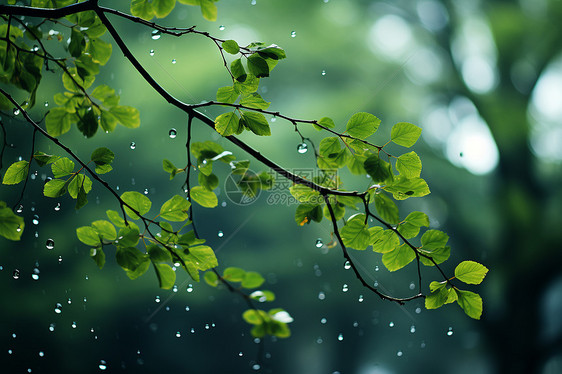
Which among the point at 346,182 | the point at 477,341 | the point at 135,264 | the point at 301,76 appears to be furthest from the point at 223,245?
the point at 477,341

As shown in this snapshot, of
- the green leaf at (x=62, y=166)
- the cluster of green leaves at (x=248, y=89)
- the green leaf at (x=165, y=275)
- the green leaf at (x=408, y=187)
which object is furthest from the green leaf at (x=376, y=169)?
the green leaf at (x=62, y=166)

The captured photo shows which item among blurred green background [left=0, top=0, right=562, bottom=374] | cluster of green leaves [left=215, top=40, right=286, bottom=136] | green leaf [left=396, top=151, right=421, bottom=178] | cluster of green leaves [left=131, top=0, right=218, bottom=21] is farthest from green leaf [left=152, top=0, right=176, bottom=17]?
blurred green background [left=0, top=0, right=562, bottom=374]

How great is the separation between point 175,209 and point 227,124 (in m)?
0.12

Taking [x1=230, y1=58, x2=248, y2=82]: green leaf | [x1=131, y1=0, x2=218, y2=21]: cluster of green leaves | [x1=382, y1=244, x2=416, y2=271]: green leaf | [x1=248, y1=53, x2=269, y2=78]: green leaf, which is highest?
[x1=131, y1=0, x2=218, y2=21]: cluster of green leaves

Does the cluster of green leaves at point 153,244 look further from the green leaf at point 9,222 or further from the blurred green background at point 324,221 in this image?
the blurred green background at point 324,221

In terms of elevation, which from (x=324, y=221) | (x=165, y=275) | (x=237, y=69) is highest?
(x=237, y=69)

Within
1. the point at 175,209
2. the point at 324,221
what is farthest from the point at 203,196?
Result: the point at 324,221

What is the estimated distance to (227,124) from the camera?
0.46 meters

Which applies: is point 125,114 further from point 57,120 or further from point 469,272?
point 469,272

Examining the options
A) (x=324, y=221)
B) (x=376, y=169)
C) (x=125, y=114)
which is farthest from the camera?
(x=324, y=221)

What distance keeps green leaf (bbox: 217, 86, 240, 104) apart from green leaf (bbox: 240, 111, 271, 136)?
0.03 metres

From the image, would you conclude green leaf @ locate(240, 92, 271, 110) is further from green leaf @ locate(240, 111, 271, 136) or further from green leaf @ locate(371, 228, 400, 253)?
green leaf @ locate(371, 228, 400, 253)

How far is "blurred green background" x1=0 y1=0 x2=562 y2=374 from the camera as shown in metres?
1.33

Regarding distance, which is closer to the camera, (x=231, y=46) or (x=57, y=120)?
(x=231, y=46)
